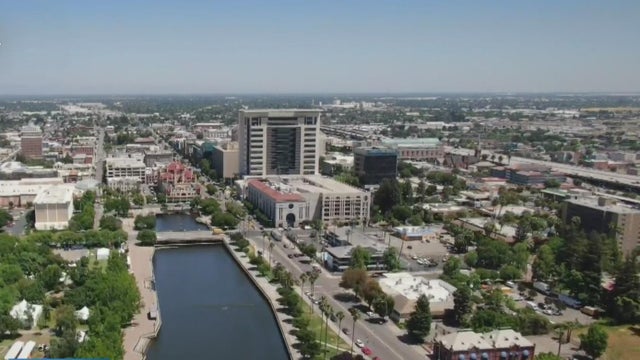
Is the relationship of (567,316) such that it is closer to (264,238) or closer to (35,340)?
(264,238)

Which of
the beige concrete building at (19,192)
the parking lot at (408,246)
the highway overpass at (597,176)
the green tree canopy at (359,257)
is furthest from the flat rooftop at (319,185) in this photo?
the highway overpass at (597,176)

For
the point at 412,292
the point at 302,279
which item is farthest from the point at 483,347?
the point at 302,279

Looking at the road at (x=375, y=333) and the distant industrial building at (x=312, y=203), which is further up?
the distant industrial building at (x=312, y=203)

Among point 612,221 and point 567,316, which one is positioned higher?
point 612,221

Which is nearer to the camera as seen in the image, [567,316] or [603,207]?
[567,316]

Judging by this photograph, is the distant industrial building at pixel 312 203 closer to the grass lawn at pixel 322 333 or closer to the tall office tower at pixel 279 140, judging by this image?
the tall office tower at pixel 279 140

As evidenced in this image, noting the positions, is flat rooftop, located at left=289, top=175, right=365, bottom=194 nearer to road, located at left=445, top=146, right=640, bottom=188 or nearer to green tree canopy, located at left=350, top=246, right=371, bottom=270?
green tree canopy, located at left=350, top=246, right=371, bottom=270

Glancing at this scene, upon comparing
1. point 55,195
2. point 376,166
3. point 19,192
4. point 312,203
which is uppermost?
point 376,166
